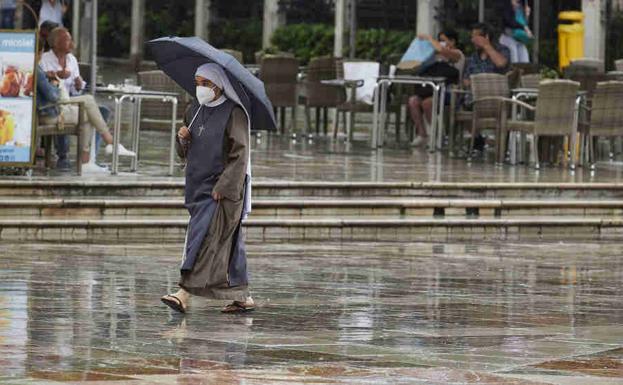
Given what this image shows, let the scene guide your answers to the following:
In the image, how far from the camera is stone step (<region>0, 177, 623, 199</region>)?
15.2m

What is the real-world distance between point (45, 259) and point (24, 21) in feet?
51.2

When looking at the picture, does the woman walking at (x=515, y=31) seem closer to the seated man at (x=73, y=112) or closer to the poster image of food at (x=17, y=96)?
the seated man at (x=73, y=112)

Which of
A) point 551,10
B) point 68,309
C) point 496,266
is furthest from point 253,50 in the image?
point 68,309

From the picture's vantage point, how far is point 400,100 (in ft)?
74.7

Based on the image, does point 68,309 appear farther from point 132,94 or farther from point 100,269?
point 132,94

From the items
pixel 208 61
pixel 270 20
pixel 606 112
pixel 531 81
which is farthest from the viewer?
pixel 270 20

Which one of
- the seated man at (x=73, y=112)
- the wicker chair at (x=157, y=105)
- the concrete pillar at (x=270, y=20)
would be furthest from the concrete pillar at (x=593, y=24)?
the seated man at (x=73, y=112)

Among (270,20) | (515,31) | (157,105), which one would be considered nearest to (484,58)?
(515,31)

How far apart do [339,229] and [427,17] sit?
47.5ft

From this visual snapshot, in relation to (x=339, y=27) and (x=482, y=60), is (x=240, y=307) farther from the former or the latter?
(x=339, y=27)

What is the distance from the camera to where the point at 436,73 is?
2167 cm

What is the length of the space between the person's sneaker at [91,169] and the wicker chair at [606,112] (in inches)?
227

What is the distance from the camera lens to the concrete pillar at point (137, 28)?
130 ft

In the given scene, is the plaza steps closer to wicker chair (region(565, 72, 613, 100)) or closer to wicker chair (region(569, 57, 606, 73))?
wicker chair (region(565, 72, 613, 100))
